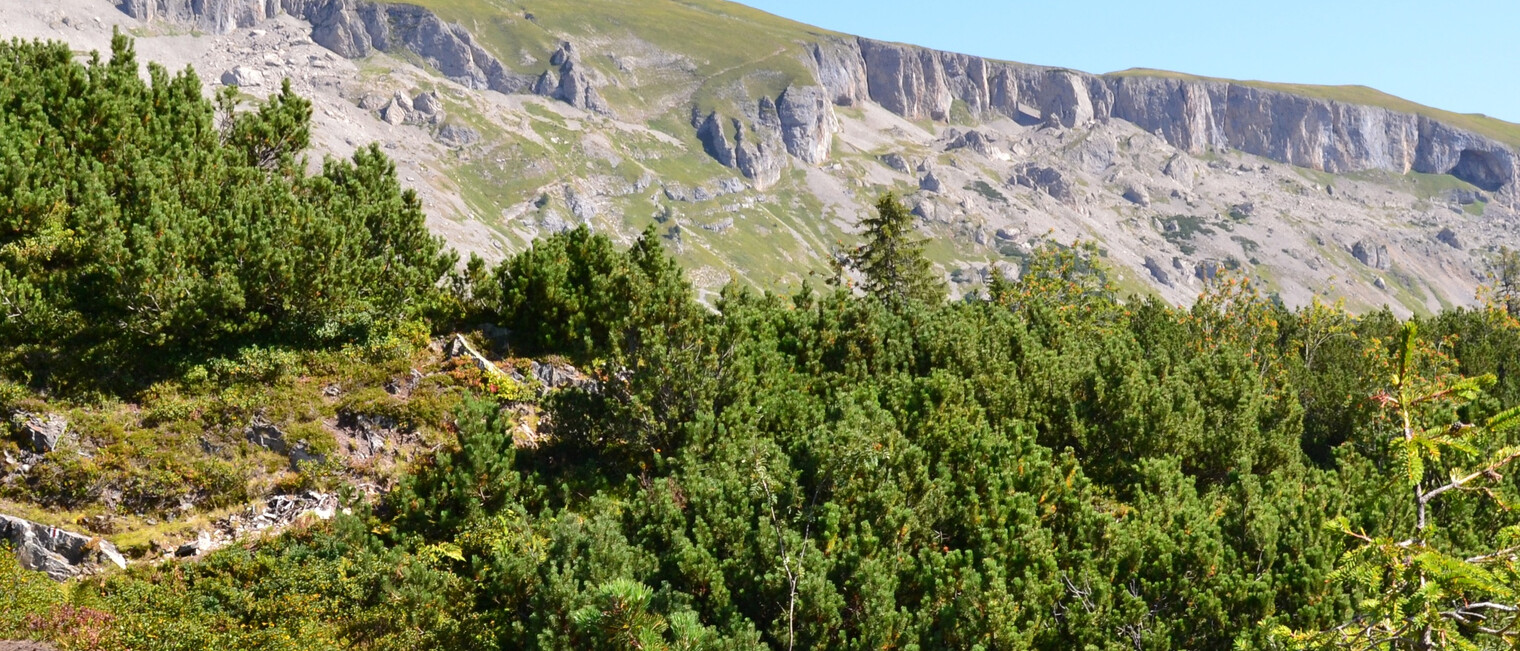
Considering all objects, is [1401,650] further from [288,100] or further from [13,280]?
[288,100]

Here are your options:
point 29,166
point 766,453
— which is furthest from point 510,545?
point 29,166

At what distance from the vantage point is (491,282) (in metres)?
22.2

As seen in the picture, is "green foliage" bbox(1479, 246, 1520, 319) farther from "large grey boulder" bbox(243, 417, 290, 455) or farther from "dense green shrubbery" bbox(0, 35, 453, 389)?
"large grey boulder" bbox(243, 417, 290, 455)

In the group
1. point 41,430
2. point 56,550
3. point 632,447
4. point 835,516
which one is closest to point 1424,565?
point 835,516

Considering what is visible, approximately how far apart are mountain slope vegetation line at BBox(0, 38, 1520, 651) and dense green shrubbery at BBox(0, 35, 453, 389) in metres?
0.09

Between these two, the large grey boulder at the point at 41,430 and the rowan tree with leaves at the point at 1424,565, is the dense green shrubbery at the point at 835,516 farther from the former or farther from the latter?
the large grey boulder at the point at 41,430

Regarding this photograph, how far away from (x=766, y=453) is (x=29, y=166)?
690 inches

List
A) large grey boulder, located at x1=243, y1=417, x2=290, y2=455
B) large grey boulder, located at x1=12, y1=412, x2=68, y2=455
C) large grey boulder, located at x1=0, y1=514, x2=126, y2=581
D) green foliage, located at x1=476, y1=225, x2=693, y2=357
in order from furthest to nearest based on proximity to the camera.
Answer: green foliage, located at x1=476, y1=225, x2=693, y2=357, large grey boulder, located at x1=243, y1=417, x2=290, y2=455, large grey boulder, located at x1=12, y1=412, x2=68, y2=455, large grey boulder, located at x1=0, y1=514, x2=126, y2=581

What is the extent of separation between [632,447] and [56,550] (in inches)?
366

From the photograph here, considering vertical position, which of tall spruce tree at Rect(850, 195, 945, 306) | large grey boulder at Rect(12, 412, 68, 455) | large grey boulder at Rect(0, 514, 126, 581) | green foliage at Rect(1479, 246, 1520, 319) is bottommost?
large grey boulder at Rect(0, 514, 126, 581)

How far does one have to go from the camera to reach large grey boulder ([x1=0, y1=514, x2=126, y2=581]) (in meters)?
13.9

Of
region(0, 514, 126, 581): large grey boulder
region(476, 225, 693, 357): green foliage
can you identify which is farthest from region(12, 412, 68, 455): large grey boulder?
region(476, 225, 693, 357): green foliage

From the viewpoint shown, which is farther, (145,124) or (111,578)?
(145,124)

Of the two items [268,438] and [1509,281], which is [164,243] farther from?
[1509,281]
